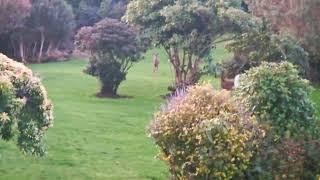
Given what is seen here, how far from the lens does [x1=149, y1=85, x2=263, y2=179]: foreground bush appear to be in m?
8.18

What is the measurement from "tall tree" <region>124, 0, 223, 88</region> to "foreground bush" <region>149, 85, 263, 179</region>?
1203 cm

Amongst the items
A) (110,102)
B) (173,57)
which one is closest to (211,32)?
(173,57)

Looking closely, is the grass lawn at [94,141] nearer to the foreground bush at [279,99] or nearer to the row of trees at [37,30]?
the foreground bush at [279,99]

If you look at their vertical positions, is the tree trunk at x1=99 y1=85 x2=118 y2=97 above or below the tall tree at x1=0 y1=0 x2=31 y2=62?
below

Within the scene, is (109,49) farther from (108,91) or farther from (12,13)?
(12,13)

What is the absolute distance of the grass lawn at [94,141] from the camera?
11.1m

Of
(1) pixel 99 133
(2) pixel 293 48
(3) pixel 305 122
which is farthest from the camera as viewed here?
(2) pixel 293 48

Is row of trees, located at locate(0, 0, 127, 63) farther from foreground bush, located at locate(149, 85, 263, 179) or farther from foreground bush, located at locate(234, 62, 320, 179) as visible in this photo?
foreground bush, located at locate(149, 85, 263, 179)

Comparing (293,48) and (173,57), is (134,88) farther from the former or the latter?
(293,48)

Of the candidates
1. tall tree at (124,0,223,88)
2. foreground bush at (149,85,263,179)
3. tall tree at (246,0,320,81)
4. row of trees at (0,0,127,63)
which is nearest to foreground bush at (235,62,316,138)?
foreground bush at (149,85,263,179)

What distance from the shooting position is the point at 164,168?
11453mm

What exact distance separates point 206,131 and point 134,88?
1674 cm

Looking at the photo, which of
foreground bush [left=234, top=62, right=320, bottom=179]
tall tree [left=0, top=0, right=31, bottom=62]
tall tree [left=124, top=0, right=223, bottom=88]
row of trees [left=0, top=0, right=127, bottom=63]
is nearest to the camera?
foreground bush [left=234, top=62, right=320, bottom=179]

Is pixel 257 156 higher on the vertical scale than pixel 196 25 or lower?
lower
